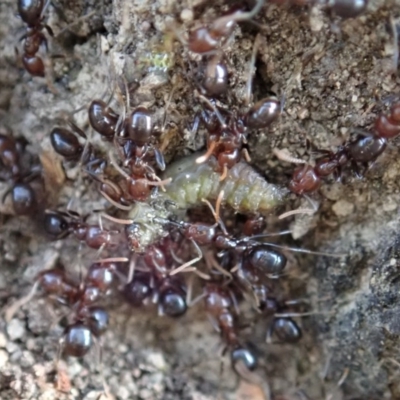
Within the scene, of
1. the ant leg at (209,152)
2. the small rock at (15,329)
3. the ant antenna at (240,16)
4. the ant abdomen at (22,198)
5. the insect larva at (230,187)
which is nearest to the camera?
the ant antenna at (240,16)

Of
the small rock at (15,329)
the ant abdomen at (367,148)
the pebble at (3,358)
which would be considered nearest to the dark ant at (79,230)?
the small rock at (15,329)

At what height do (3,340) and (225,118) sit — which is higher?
(225,118)

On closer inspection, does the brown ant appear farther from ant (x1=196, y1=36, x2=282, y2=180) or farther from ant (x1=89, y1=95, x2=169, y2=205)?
ant (x1=89, y1=95, x2=169, y2=205)

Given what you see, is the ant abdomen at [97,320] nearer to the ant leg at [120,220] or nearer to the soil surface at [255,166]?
the soil surface at [255,166]

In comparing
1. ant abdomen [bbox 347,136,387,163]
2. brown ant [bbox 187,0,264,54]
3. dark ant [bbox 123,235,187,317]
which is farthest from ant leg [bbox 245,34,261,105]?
dark ant [bbox 123,235,187,317]

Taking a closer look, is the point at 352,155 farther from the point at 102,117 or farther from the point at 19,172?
the point at 19,172

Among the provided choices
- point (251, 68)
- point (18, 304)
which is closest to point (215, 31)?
point (251, 68)
